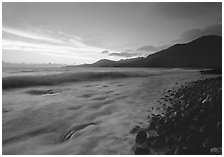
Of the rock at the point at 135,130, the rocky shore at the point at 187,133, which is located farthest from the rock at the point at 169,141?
the rock at the point at 135,130

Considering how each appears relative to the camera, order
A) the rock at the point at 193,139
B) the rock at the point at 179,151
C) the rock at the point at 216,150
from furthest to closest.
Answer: the rock at the point at 193,139, the rock at the point at 179,151, the rock at the point at 216,150

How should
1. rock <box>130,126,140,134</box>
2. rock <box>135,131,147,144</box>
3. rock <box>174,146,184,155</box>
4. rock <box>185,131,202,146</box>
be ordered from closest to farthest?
rock <box>174,146,184,155</box>
rock <box>185,131,202,146</box>
rock <box>135,131,147,144</box>
rock <box>130,126,140,134</box>

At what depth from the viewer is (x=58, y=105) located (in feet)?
20.7

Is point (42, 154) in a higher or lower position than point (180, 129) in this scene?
lower

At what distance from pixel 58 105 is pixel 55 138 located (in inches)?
99.5

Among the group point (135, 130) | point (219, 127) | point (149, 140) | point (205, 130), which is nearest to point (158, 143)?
point (149, 140)

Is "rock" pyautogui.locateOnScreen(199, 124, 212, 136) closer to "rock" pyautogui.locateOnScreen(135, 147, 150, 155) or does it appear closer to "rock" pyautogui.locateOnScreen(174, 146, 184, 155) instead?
"rock" pyautogui.locateOnScreen(174, 146, 184, 155)

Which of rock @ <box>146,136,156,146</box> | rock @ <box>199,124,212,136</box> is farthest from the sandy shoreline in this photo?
rock @ <box>199,124,212,136</box>

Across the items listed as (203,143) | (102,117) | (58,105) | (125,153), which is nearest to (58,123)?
(102,117)

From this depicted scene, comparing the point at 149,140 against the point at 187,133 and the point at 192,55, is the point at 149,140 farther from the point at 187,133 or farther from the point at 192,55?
the point at 192,55

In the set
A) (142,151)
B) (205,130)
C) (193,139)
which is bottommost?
(142,151)

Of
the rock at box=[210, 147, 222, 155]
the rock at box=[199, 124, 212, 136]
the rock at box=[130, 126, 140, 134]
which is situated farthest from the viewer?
the rock at box=[130, 126, 140, 134]

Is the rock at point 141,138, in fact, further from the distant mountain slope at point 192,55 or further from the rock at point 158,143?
the distant mountain slope at point 192,55

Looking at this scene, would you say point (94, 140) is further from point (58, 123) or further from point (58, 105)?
point (58, 105)
